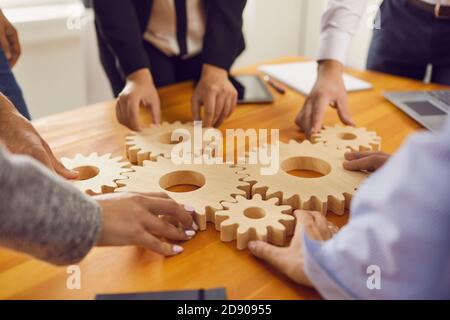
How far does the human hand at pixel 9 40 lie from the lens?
1120 mm

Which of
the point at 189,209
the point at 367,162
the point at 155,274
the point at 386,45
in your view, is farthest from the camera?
the point at 386,45

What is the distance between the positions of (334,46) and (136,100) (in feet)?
1.80

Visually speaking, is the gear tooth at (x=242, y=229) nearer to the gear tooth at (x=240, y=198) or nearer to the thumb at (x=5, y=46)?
the gear tooth at (x=240, y=198)

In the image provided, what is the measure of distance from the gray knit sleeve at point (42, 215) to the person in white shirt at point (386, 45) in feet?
2.19

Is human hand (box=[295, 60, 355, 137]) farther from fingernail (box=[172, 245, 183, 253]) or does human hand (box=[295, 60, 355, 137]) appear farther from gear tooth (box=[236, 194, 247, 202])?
fingernail (box=[172, 245, 183, 253])

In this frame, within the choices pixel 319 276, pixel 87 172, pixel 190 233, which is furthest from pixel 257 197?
pixel 87 172

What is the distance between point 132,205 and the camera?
641mm

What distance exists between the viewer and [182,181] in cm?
89

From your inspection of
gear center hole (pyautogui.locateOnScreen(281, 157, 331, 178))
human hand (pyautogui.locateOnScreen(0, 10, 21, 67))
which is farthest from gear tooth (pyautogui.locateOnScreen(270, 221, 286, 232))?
human hand (pyautogui.locateOnScreen(0, 10, 21, 67))

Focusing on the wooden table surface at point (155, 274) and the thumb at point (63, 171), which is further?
the thumb at point (63, 171)

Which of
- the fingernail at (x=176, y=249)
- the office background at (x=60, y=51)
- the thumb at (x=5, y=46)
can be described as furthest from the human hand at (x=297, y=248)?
the office background at (x=60, y=51)

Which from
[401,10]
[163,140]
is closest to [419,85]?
[401,10]

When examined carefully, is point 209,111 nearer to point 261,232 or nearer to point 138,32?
point 138,32
